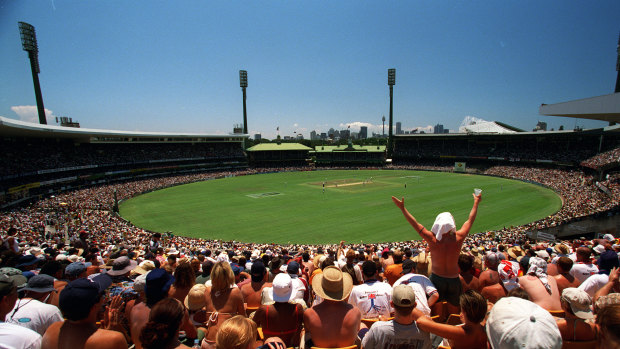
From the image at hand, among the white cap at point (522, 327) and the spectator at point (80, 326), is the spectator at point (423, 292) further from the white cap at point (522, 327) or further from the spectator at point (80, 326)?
the spectator at point (80, 326)

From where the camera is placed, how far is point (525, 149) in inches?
2445

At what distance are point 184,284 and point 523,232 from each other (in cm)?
2271

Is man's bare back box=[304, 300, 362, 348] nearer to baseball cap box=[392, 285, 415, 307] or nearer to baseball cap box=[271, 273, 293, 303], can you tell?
baseball cap box=[271, 273, 293, 303]

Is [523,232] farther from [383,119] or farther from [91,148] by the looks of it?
[383,119]

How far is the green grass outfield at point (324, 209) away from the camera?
2480cm

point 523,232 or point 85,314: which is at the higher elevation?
point 85,314

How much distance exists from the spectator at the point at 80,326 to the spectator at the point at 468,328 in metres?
3.10

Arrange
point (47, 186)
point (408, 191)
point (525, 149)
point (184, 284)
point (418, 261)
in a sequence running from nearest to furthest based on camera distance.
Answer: point (184, 284), point (418, 261), point (47, 186), point (408, 191), point (525, 149)

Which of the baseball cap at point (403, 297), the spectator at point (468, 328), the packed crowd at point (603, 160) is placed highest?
the baseball cap at point (403, 297)

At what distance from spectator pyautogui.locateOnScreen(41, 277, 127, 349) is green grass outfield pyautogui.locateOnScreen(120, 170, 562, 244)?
19.8 metres

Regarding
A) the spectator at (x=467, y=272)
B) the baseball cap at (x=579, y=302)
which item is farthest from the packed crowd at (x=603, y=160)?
the baseball cap at (x=579, y=302)

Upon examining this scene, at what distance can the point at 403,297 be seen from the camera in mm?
3012

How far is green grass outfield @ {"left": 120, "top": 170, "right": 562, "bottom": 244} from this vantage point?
24.8 metres

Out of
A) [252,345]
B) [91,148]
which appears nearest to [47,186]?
[91,148]
